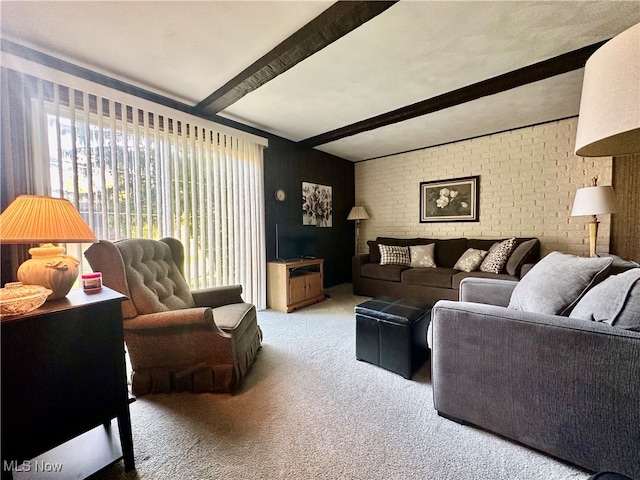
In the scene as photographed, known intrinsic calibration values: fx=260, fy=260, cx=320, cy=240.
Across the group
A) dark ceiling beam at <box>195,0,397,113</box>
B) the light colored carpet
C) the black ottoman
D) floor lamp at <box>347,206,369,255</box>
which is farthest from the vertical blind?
floor lamp at <box>347,206,369,255</box>

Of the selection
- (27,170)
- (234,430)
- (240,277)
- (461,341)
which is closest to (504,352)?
(461,341)

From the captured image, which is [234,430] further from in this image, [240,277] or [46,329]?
[240,277]

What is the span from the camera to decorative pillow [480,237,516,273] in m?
3.15

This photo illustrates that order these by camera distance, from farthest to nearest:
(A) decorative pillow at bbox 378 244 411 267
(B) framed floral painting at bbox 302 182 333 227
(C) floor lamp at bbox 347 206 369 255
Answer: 1. (C) floor lamp at bbox 347 206 369 255
2. (B) framed floral painting at bbox 302 182 333 227
3. (A) decorative pillow at bbox 378 244 411 267

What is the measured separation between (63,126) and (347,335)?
2911mm

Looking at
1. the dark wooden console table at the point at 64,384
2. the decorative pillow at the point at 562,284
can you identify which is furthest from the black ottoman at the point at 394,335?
the dark wooden console table at the point at 64,384

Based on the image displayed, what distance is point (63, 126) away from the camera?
6.50 ft

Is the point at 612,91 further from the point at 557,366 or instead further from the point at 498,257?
the point at 498,257

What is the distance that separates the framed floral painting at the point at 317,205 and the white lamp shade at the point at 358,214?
1.26 feet

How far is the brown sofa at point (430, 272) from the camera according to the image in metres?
3.11

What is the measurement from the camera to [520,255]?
308cm

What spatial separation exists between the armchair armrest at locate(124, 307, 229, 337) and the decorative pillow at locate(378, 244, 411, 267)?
9.61 feet

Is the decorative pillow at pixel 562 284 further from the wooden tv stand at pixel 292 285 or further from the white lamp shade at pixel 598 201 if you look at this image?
the wooden tv stand at pixel 292 285

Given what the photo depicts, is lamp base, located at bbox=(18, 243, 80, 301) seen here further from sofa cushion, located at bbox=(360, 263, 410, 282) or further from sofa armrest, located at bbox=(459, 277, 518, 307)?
sofa cushion, located at bbox=(360, 263, 410, 282)
